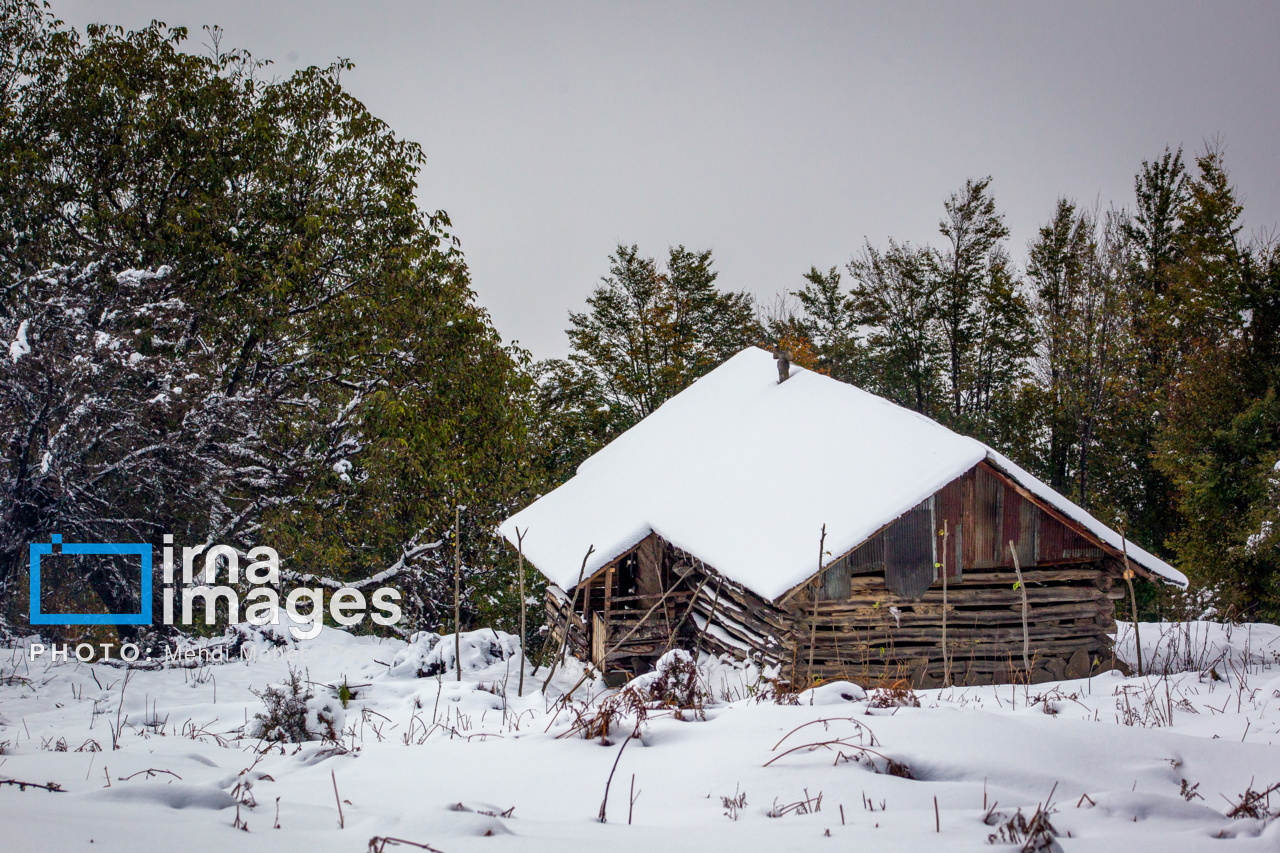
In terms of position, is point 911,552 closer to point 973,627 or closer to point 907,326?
point 973,627

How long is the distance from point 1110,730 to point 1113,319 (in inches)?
1145

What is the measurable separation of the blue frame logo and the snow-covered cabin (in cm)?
727

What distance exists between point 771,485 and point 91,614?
472 inches

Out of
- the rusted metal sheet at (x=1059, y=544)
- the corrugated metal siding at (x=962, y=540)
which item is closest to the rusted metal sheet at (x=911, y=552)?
the corrugated metal siding at (x=962, y=540)

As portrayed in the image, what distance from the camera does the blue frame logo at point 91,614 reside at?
1253 cm

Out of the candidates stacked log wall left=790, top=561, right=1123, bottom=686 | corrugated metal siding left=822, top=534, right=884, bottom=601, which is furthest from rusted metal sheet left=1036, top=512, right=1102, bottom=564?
corrugated metal siding left=822, top=534, right=884, bottom=601

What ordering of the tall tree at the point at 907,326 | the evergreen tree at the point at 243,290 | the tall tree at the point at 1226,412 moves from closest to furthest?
the evergreen tree at the point at 243,290 < the tall tree at the point at 1226,412 < the tall tree at the point at 907,326

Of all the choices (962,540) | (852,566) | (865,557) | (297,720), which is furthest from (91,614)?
(962,540)

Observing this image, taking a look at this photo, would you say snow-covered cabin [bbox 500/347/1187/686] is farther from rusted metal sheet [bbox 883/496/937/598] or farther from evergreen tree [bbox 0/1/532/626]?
evergreen tree [bbox 0/1/532/626]

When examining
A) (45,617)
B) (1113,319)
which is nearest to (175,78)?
(45,617)

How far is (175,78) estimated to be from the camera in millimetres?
15977

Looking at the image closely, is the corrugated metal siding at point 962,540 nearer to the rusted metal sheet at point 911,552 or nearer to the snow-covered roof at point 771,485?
the rusted metal sheet at point 911,552

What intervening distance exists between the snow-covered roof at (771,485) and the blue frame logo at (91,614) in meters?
6.70

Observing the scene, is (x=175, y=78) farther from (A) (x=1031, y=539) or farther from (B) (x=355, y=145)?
(A) (x=1031, y=539)
